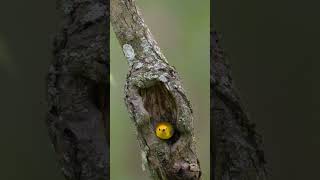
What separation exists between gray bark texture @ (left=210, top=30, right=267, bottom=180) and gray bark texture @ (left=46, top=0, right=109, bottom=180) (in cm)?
39

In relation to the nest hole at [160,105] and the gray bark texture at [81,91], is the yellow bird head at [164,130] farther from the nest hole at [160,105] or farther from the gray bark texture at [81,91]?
the gray bark texture at [81,91]

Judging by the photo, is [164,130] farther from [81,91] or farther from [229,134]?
[81,91]

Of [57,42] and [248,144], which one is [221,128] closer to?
[248,144]

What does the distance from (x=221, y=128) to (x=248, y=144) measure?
4.6 inches

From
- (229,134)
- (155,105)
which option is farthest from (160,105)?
(229,134)

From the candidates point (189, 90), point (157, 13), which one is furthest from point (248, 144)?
point (157, 13)

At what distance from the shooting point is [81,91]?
180cm

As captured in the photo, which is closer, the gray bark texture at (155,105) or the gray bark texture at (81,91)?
the gray bark texture at (155,105)

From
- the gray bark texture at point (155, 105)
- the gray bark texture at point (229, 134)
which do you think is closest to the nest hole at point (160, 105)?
the gray bark texture at point (155, 105)

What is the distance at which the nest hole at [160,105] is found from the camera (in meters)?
1.63

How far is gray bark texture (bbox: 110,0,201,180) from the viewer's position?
162 centimetres

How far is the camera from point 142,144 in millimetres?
1671

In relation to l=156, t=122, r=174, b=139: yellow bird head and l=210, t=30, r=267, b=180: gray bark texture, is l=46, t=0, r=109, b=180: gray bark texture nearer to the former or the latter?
l=156, t=122, r=174, b=139: yellow bird head

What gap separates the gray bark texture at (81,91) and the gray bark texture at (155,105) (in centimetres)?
13
